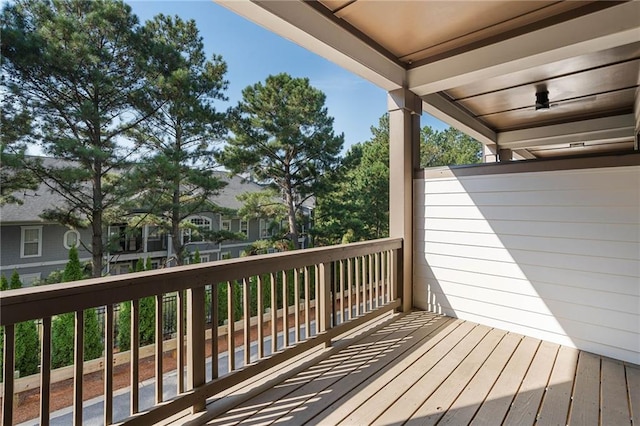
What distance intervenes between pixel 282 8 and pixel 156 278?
1.94 meters

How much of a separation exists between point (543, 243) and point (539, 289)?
42 centimetres

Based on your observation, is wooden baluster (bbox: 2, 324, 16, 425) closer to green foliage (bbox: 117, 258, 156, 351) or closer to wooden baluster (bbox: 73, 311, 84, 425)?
wooden baluster (bbox: 73, 311, 84, 425)

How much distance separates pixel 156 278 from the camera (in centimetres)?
156

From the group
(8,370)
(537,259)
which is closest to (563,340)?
(537,259)

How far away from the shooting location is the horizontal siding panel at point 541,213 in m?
2.45

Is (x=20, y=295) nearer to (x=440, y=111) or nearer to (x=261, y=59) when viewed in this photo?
(x=440, y=111)

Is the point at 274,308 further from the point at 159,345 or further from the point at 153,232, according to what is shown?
the point at 153,232

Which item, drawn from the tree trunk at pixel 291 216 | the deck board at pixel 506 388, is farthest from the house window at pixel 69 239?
the deck board at pixel 506 388

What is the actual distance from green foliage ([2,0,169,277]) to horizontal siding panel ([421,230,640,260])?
9056mm

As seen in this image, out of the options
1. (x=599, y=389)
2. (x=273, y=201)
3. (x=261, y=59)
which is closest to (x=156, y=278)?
(x=599, y=389)

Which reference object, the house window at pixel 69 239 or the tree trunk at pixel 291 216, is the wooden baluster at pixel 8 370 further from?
the tree trunk at pixel 291 216

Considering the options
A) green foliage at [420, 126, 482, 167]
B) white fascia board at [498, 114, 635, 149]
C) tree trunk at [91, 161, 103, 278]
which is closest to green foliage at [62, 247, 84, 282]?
tree trunk at [91, 161, 103, 278]

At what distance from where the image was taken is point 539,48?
2600mm

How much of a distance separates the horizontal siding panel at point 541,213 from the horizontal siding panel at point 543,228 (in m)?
0.04
